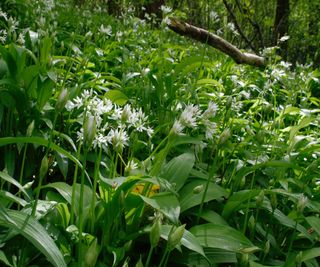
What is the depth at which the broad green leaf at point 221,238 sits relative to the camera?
1467 millimetres

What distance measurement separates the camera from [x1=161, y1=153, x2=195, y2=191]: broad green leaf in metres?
1.71

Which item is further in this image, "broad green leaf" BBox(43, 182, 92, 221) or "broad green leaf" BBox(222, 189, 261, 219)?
"broad green leaf" BBox(222, 189, 261, 219)

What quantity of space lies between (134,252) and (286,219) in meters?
0.65

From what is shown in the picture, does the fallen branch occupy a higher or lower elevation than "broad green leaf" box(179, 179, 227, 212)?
higher

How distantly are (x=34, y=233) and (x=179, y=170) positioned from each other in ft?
2.43

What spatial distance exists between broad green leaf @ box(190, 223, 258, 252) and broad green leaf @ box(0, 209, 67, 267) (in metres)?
0.56

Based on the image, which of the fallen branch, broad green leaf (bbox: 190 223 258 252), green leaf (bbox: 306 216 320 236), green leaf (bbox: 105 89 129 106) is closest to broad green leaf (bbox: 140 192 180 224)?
broad green leaf (bbox: 190 223 258 252)

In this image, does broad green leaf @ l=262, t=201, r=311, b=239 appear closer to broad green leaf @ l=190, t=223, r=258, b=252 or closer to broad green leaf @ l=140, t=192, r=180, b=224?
broad green leaf @ l=190, t=223, r=258, b=252

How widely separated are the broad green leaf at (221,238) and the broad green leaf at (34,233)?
1.84 feet

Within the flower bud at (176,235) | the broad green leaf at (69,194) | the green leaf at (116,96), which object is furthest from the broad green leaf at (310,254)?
the green leaf at (116,96)

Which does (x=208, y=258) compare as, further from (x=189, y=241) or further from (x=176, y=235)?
(x=176, y=235)

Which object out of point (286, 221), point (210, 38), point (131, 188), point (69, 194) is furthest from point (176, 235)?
point (210, 38)

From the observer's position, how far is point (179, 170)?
174 centimetres

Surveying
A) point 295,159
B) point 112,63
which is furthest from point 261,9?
point 295,159
